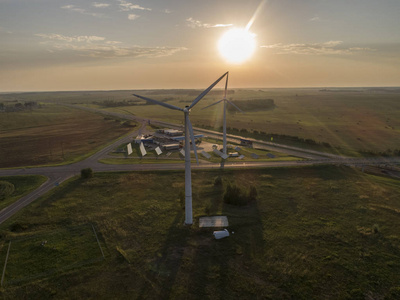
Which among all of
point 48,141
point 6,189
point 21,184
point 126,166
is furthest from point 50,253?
point 48,141

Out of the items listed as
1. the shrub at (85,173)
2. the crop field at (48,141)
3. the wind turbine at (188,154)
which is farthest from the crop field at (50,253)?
the crop field at (48,141)


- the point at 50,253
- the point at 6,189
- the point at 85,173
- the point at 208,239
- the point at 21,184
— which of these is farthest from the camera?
the point at 85,173

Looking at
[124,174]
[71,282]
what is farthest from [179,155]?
[71,282]

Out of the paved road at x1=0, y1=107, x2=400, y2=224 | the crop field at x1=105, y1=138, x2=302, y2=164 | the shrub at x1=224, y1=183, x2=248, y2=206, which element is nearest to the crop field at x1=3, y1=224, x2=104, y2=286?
the paved road at x1=0, y1=107, x2=400, y2=224

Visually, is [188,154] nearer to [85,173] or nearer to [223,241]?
[223,241]

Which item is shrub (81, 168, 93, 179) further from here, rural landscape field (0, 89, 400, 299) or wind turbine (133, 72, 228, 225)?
wind turbine (133, 72, 228, 225)

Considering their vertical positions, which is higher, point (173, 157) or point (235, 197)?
point (173, 157)

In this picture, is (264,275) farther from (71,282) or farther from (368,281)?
(71,282)
